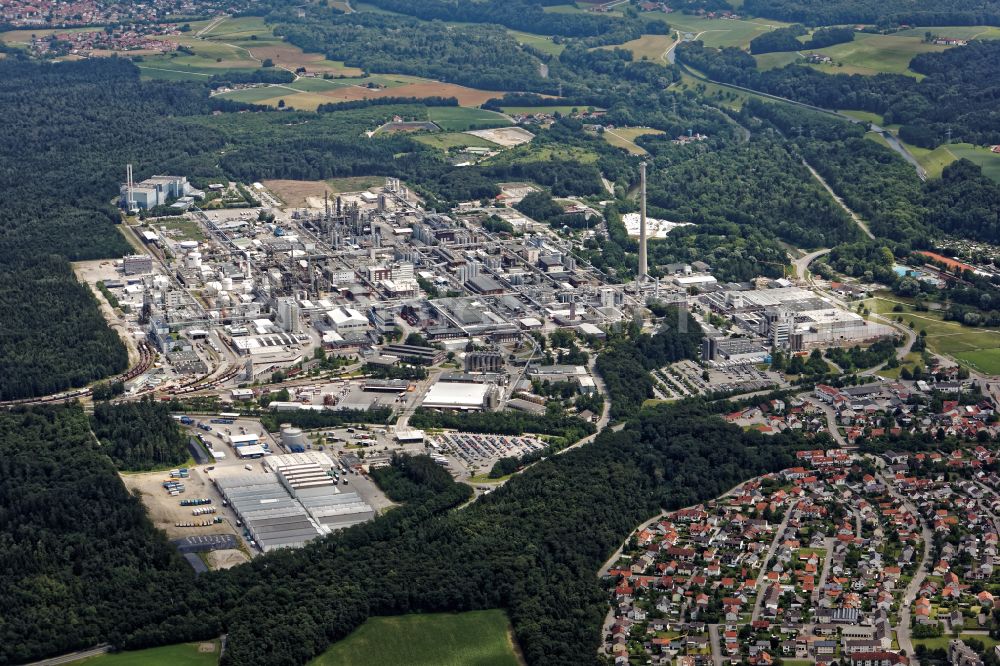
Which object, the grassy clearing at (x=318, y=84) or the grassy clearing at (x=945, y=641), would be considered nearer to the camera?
the grassy clearing at (x=945, y=641)

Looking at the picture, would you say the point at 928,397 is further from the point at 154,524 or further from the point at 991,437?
the point at 154,524

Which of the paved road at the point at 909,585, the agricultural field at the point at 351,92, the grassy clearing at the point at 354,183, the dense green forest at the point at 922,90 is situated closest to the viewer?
the paved road at the point at 909,585

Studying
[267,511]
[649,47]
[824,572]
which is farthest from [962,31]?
[267,511]

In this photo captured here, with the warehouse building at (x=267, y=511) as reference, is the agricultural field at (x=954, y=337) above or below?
below

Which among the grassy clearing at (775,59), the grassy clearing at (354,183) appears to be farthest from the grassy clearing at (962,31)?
the grassy clearing at (354,183)

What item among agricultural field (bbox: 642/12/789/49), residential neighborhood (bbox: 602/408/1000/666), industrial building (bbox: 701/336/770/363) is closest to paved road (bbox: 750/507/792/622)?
residential neighborhood (bbox: 602/408/1000/666)

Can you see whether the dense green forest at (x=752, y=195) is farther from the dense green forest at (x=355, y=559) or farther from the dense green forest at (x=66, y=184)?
the dense green forest at (x=355, y=559)

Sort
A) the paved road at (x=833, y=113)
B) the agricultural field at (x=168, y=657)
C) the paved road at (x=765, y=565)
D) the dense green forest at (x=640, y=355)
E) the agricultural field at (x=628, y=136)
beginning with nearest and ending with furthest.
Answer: the agricultural field at (x=168, y=657) → the paved road at (x=765, y=565) → the dense green forest at (x=640, y=355) → the paved road at (x=833, y=113) → the agricultural field at (x=628, y=136)
